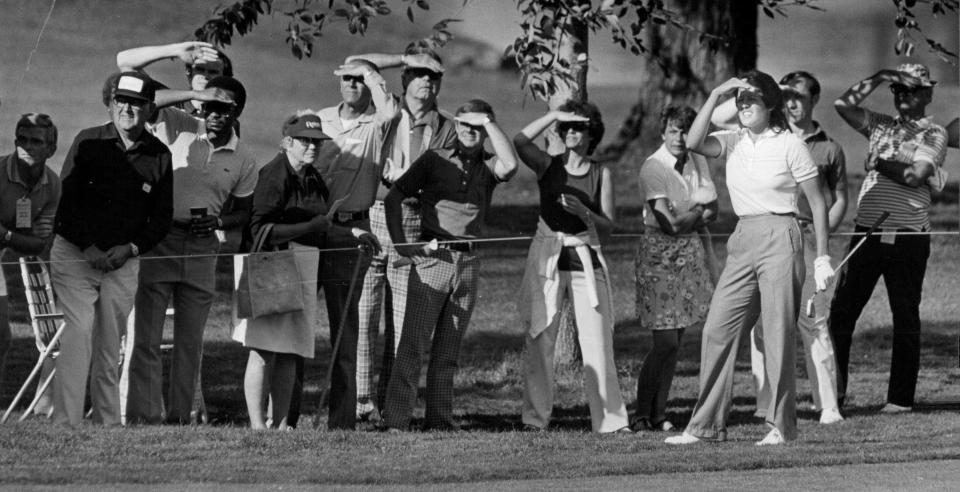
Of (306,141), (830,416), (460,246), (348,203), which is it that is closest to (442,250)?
(460,246)

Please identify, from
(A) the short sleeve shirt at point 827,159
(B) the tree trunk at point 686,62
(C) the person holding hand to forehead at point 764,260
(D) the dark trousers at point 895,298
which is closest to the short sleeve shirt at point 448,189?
(C) the person holding hand to forehead at point 764,260

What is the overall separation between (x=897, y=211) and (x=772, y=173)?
7.55 ft

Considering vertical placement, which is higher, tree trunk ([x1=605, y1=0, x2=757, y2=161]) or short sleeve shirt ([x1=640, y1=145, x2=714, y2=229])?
tree trunk ([x1=605, y1=0, x2=757, y2=161])

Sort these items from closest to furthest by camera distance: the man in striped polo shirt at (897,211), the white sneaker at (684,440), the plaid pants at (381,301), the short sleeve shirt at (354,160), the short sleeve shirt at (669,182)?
the white sneaker at (684,440) < the short sleeve shirt at (354,160) < the plaid pants at (381,301) < the short sleeve shirt at (669,182) < the man in striped polo shirt at (897,211)

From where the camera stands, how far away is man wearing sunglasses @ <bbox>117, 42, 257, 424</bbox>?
8492 mm

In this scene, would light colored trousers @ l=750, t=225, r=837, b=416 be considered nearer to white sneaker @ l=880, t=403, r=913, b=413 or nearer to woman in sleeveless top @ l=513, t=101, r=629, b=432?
white sneaker @ l=880, t=403, r=913, b=413

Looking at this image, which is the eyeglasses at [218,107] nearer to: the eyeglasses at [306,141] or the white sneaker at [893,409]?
the eyeglasses at [306,141]

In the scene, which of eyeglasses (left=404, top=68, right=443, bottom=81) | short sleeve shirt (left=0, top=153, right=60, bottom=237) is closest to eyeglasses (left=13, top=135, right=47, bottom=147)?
short sleeve shirt (left=0, top=153, right=60, bottom=237)

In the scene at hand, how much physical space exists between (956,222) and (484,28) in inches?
182

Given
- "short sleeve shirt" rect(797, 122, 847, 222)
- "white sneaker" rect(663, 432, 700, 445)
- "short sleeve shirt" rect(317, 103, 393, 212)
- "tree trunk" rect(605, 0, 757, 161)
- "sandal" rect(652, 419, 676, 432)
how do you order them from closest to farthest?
"white sneaker" rect(663, 432, 700, 445) → "short sleeve shirt" rect(317, 103, 393, 212) → "sandal" rect(652, 419, 676, 432) → "short sleeve shirt" rect(797, 122, 847, 222) → "tree trunk" rect(605, 0, 757, 161)

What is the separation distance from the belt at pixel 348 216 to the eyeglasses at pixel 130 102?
124 centimetres

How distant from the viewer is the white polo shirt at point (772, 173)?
823 cm

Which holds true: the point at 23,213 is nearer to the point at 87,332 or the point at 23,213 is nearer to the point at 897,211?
the point at 87,332

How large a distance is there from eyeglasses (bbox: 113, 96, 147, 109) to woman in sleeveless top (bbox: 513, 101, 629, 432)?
2118 mm
